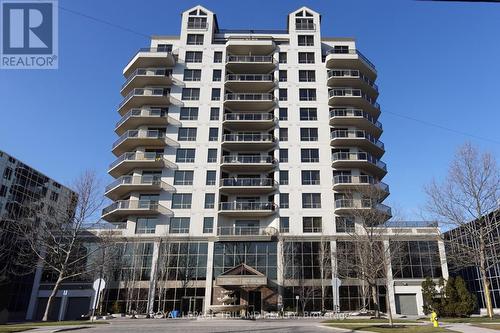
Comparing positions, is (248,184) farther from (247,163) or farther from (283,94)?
(283,94)

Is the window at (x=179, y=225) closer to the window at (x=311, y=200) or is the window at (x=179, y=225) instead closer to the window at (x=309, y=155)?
the window at (x=311, y=200)

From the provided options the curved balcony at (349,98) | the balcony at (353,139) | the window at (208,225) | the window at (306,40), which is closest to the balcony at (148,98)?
the window at (208,225)

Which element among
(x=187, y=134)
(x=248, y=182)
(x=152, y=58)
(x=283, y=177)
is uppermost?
(x=152, y=58)

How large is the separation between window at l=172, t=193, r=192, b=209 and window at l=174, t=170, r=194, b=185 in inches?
61.4

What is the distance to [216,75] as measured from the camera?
2052 inches

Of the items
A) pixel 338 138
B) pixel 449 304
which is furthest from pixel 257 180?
pixel 449 304

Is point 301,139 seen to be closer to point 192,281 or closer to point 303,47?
point 303,47

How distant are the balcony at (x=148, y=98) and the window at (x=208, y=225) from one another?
16.8 metres

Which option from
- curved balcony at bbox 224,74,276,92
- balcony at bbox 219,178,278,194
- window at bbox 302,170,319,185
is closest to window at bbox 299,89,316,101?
curved balcony at bbox 224,74,276,92

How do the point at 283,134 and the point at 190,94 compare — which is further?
the point at 190,94

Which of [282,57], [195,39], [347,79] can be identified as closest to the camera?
[347,79]

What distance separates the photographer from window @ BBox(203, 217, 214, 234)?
1732 inches

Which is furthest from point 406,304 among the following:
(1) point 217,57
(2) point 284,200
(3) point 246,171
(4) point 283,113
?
(1) point 217,57

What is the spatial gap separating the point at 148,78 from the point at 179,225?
834 inches
